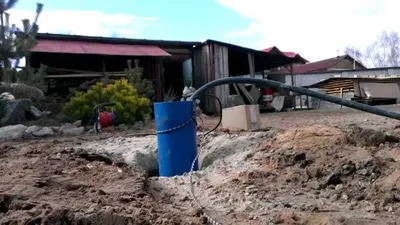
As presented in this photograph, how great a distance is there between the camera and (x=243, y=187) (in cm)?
368

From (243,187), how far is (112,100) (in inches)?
274

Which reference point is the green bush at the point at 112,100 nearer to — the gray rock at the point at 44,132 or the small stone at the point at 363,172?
the gray rock at the point at 44,132

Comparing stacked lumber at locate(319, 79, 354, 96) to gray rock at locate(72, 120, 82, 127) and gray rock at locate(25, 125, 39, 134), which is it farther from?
gray rock at locate(25, 125, 39, 134)

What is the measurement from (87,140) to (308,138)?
4475 mm

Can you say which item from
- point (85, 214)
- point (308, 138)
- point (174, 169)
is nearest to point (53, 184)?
point (85, 214)

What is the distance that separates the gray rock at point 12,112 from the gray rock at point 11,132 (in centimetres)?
61

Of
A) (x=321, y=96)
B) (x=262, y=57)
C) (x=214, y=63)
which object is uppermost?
(x=262, y=57)

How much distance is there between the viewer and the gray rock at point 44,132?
8688 mm

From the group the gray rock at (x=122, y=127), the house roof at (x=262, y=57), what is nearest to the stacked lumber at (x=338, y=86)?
the house roof at (x=262, y=57)

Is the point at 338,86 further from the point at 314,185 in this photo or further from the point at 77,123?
the point at 314,185

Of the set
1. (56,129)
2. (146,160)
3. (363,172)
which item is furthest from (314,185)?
(56,129)

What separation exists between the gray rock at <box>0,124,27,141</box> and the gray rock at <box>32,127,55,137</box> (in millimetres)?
274

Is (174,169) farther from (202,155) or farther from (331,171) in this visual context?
(331,171)

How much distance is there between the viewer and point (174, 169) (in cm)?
512
